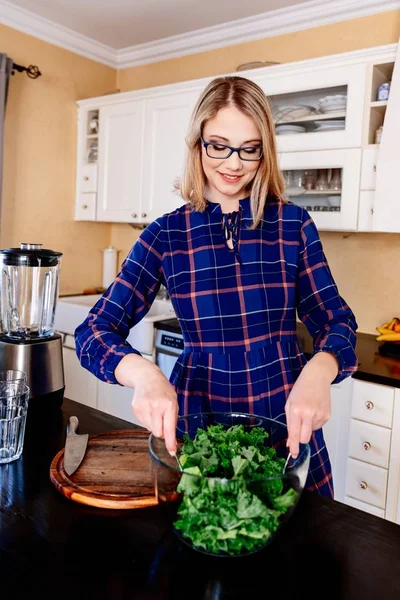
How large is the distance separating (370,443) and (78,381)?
162 centimetres

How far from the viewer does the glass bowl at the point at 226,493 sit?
658 millimetres

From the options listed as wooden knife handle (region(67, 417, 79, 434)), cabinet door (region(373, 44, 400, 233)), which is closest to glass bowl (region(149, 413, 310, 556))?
wooden knife handle (region(67, 417, 79, 434))

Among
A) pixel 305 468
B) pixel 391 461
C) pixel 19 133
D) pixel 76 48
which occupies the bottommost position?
pixel 391 461

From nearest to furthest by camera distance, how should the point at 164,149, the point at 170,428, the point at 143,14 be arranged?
1. the point at 170,428
2. the point at 143,14
3. the point at 164,149

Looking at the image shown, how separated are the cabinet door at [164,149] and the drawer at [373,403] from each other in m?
1.40

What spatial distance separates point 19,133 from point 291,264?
224 centimetres

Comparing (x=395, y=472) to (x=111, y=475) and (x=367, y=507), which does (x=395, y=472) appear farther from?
(x=111, y=475)

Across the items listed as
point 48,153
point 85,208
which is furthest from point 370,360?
point 48,153

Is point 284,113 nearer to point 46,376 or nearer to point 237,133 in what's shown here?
point 237,133

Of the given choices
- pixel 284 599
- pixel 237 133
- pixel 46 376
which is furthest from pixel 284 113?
pixel 284 599

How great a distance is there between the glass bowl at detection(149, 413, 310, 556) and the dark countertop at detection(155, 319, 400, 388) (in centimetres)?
122

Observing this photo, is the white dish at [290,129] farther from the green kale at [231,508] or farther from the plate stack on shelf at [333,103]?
the green kale at [231,508]

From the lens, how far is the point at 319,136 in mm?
2309

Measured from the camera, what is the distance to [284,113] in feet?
8.05
